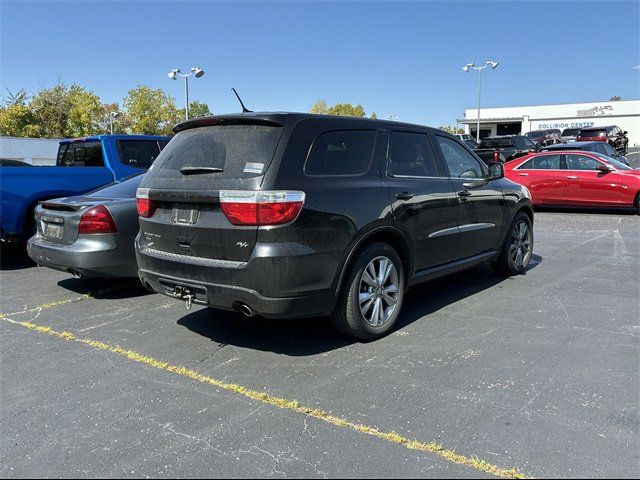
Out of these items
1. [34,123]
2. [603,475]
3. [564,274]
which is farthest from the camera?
[34,123]

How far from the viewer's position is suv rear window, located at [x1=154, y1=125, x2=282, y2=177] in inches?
146

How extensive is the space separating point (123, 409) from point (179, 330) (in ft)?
4.75

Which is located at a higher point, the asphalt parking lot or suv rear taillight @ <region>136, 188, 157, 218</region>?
suv rear taillight @ <region>136, 188, 157, 218</region>

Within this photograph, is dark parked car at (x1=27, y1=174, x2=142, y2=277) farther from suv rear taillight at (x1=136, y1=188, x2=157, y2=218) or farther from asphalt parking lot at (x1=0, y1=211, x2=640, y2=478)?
suv rear taillight at (x1=136, y1=188, x2=157, y2=218)

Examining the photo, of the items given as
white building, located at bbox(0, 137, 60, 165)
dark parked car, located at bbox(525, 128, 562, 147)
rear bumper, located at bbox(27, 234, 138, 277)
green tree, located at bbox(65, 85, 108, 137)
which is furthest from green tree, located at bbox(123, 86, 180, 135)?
rear bumper, located at bbox(27, 234, 138, 277)

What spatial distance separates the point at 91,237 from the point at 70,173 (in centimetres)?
270

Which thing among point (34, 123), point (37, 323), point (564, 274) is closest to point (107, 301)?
point (37, 323)

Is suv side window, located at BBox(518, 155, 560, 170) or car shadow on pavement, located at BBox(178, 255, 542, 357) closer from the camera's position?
car shadow on pavement, located at BBox(178, 255, 542, 357)

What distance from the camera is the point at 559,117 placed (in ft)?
220

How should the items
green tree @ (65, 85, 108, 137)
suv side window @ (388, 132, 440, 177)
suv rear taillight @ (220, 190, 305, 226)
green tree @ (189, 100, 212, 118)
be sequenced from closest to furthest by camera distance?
suv rear taillight @ (220, 190, 305, 226)
suv side window @ (388, 132, 440, 177)
green tree @ (65, 85, 108, 137)
green tree @ (189, 100, 212, 118)

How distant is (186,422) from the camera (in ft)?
10.1

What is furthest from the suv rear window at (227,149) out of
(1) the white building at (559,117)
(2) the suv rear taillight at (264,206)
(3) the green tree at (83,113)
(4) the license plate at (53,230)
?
(1) the white building at (559,117)

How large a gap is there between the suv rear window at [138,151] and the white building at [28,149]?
2472cm

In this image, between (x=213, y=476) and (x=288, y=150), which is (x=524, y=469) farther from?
(x=288, y=150)
